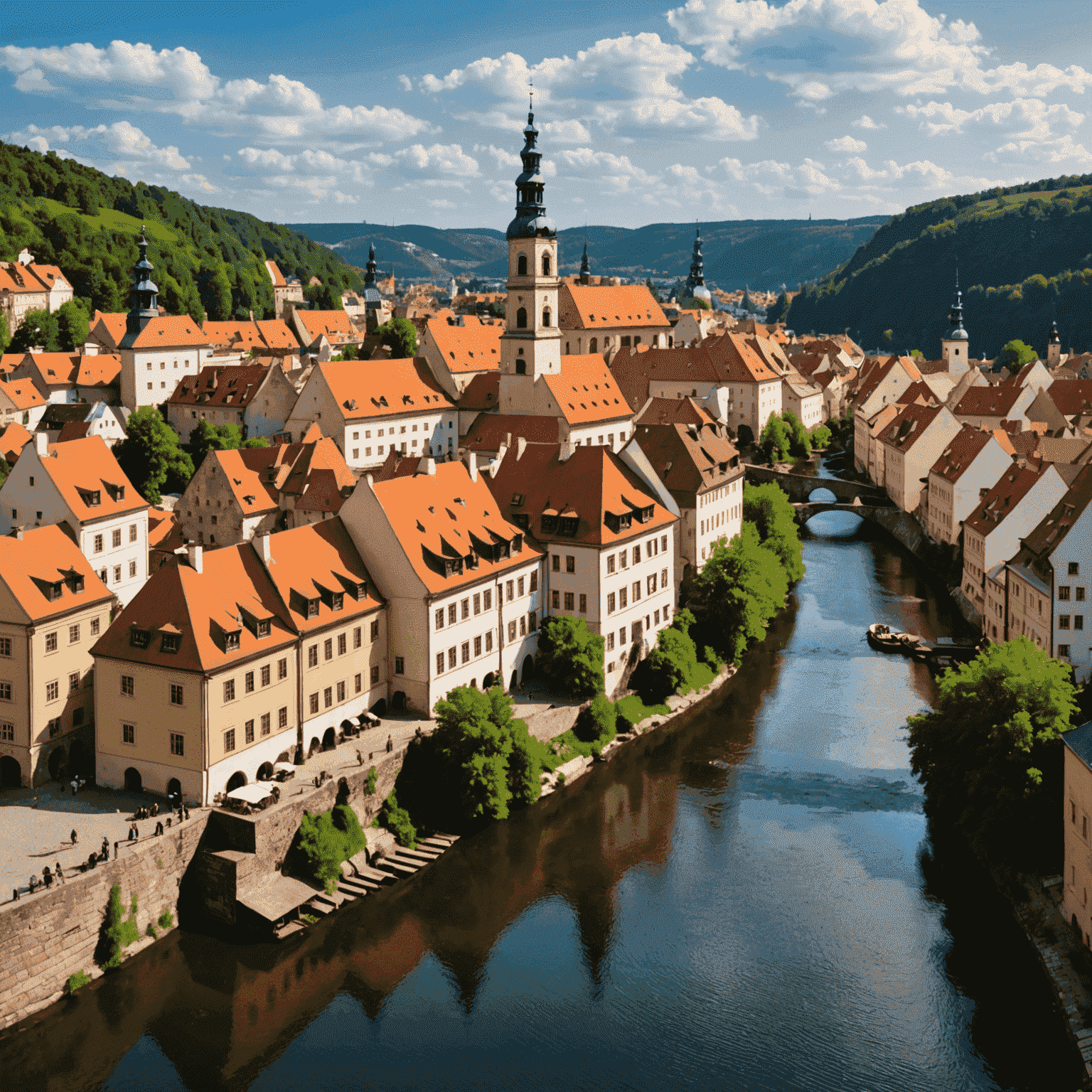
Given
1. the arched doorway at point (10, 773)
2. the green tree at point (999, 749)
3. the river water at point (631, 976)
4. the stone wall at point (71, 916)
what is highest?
the green tree at point (999, 749)

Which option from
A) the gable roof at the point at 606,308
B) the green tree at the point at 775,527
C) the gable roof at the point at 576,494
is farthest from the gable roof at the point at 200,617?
the gable roof at the point at 606,308

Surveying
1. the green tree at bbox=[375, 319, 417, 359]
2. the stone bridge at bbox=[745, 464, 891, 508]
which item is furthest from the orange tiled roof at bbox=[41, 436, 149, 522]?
the green tree at bbox=[375, 319, 417, 359]

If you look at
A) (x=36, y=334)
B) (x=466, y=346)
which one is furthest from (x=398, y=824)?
(x=36, y=334)

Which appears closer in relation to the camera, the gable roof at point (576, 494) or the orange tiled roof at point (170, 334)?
the gable roof at point (576, 494)

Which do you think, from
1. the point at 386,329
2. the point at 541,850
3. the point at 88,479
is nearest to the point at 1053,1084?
the point at 541,850

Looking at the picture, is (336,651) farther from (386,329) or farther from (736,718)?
(386,329)

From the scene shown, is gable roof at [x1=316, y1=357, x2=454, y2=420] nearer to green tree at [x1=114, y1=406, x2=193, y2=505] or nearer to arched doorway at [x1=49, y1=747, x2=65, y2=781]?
green tree at [x1=114, y1=406, x2=193, y2=505]

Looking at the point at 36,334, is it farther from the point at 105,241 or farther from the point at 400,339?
the point at 105,241

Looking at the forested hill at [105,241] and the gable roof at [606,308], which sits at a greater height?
the forested hill at [105,241]

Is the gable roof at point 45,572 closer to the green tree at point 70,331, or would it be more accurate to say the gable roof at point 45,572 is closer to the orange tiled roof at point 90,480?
the orange tiled roof at point 90,480
